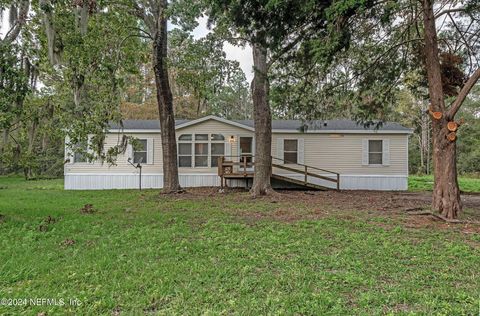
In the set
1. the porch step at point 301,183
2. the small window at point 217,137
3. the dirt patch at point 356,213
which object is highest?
the small window at point 217,137

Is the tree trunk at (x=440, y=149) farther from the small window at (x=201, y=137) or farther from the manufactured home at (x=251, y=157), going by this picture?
the small window at (x=201, y=137)

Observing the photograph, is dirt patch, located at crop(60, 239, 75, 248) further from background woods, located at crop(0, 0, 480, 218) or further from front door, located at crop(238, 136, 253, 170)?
front door, located at crop(238, 136, 253, 170)

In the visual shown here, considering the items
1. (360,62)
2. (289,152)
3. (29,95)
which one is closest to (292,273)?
(29,95)

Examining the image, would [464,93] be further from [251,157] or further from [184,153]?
[184,153]

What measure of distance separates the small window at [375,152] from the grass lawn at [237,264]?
25.1ft

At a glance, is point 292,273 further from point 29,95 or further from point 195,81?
point 195,81

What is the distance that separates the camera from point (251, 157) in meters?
14.2

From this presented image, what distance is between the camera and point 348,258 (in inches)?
165

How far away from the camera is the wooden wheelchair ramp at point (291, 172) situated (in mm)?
13120

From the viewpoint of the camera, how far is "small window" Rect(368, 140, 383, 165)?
14359mm

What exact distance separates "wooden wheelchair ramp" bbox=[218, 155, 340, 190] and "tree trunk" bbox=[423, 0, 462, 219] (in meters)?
6.23

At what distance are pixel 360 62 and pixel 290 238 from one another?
676 cm

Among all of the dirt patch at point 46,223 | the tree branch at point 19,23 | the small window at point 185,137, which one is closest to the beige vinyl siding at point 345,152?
the small window at point 185,137

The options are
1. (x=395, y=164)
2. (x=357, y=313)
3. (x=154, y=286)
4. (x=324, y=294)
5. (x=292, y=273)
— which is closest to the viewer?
(x=357, y=313)
